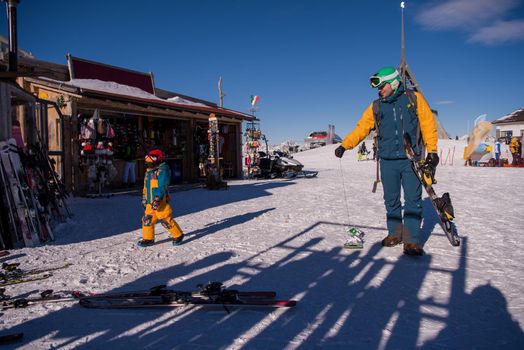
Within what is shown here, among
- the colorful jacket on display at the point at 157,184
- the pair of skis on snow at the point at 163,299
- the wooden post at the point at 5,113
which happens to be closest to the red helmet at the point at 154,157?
the colorful jacket on display at the point at 157,184

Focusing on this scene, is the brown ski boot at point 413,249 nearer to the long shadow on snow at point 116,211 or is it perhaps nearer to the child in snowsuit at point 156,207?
the child in snowsuit at point 156,207

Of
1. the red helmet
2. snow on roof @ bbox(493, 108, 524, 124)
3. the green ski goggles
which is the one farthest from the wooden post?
snow on roof @ bbox(493, 108, 524, 124)

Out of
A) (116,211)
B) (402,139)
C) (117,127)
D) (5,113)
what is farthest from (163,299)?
(117,127)

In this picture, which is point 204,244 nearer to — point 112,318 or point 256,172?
point 112,318

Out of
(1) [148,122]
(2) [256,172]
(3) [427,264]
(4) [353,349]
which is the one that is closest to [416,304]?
(4) [353,349]

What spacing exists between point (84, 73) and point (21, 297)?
10.8 metres

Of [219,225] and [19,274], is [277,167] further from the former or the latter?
[19,274]

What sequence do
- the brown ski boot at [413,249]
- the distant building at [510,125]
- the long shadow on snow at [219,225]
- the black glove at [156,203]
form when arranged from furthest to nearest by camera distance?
1. the distant building at [510,125]
2. the long shadow on snow at [219,225]
3. the black glove at [156,203]
4. the brown ski boot at [413,249]

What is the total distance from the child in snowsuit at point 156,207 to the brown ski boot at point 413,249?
285 cm

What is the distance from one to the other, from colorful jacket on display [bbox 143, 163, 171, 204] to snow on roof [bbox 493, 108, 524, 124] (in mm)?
44391

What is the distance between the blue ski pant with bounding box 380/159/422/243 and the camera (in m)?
4.00

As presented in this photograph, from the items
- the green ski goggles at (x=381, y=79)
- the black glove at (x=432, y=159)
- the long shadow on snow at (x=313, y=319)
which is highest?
the green ski goggles at (x=381, y=79)

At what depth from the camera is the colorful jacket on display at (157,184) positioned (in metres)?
4.73

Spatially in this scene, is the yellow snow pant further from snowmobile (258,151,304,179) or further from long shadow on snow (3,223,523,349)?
snowmobile (258,151,304,179)
